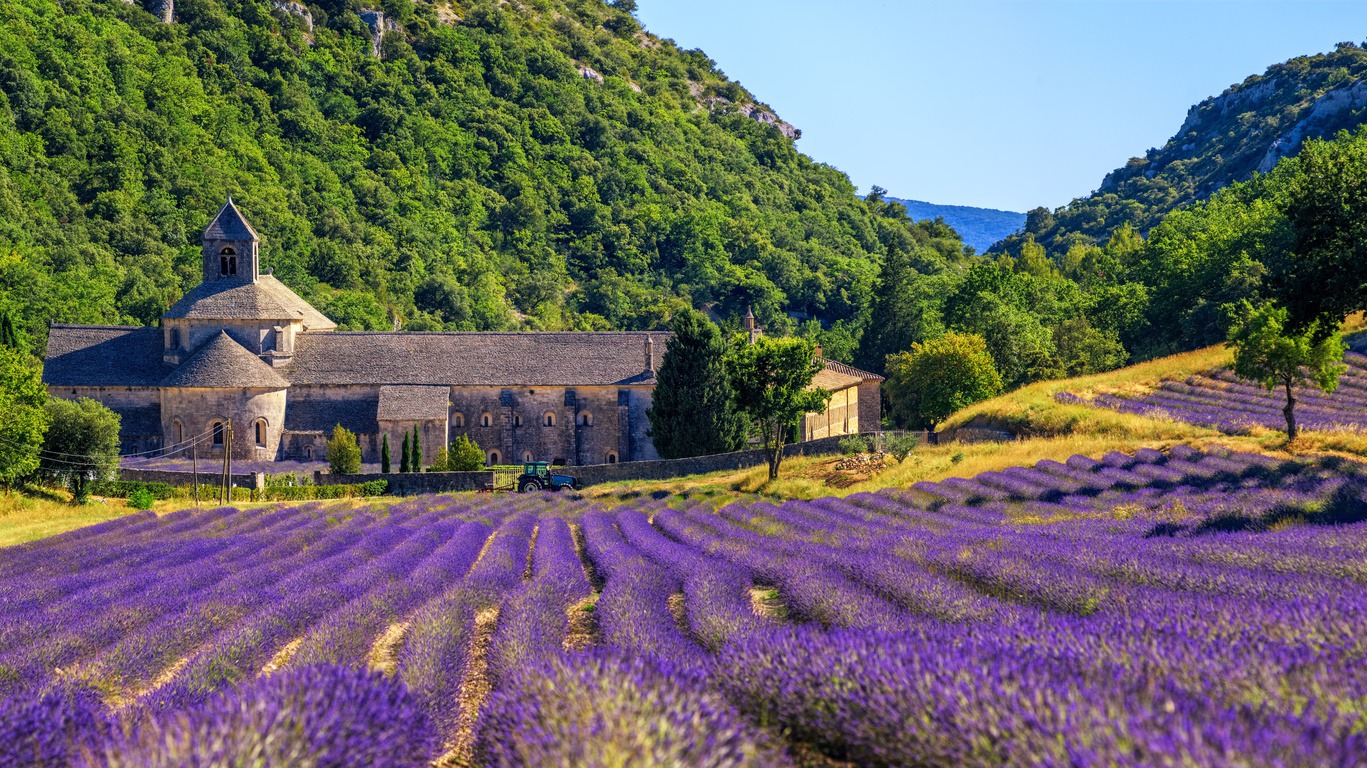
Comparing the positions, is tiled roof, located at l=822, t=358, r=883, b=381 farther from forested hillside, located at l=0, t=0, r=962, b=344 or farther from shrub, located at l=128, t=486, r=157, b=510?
shrub, located at l=128, t=486, r=157, b=510

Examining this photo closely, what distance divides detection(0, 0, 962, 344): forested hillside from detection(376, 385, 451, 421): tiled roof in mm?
33790

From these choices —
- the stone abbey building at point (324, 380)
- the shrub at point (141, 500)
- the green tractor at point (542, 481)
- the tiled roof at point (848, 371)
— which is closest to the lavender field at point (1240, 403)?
the stone abbey building at point (324, 380)

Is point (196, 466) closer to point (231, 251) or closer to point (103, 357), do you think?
point (103, 357)

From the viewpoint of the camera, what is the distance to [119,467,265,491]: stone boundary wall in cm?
4197

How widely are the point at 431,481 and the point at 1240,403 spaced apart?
33.5 metres

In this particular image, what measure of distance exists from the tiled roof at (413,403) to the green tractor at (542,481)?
22.4ft

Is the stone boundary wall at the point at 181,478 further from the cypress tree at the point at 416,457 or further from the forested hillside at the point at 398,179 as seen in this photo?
the forested hillside at the point at 398,179

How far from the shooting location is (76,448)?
39281 mm

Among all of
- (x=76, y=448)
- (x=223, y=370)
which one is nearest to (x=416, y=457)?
(x=223, y=370)

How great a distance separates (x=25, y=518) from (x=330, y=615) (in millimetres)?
28499

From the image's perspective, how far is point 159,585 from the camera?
1490cm

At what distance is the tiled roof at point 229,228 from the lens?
5250 centimetres

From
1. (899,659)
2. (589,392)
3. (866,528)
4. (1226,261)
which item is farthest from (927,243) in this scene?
(899,659)

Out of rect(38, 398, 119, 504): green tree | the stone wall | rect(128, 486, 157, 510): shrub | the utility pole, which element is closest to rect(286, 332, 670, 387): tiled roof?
the utility pole
